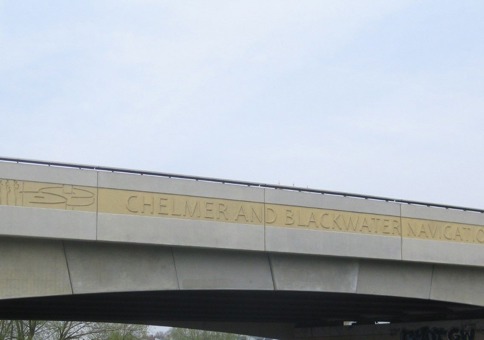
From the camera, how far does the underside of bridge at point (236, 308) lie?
25719 millimetres

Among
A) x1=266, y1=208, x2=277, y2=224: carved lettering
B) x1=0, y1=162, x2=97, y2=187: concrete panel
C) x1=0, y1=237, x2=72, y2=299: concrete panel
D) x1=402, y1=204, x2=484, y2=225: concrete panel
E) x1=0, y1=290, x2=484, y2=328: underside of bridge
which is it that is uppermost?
x1=402, y1=204, x2=484, y2=225: concrete panel

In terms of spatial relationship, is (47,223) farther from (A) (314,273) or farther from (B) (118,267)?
(A) (314,273)

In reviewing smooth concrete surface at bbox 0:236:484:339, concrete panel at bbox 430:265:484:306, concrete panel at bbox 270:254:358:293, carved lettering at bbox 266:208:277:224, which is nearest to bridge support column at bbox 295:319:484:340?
concrete panel at bbox 430:265:484:306

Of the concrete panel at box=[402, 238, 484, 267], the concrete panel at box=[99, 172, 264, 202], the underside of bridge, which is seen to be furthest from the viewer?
the underside of bridge

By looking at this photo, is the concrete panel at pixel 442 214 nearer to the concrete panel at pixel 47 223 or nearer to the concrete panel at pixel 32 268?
the concrete panel at pixel 47 223

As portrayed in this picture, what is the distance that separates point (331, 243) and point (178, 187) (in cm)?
436

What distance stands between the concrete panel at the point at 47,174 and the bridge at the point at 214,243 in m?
0.02

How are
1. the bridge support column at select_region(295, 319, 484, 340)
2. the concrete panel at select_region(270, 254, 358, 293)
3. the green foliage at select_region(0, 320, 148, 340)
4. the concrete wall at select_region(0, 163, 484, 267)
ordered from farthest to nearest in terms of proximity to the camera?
the green foliage at select_region(0, 320, 148, 340)
the bridge support column at select_region(295, 319, 484, 340)
the concrete panel at select_region(270, 254, 358, 293)
the concrete wall at select_region(0, 163, 484, 267)

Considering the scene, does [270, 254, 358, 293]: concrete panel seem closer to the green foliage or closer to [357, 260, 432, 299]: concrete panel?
[357, 260, 432, 299]: concrete panel

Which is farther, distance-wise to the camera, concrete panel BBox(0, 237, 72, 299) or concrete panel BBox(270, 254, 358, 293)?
concrete panel BBox(270, 254, 358, 293)

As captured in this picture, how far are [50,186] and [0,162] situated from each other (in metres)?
1.06

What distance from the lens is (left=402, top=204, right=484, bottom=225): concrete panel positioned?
2398 centimetres

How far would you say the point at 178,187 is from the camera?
19.6 metres

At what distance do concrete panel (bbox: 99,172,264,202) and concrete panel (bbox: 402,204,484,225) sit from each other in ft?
Answer: 16.7
